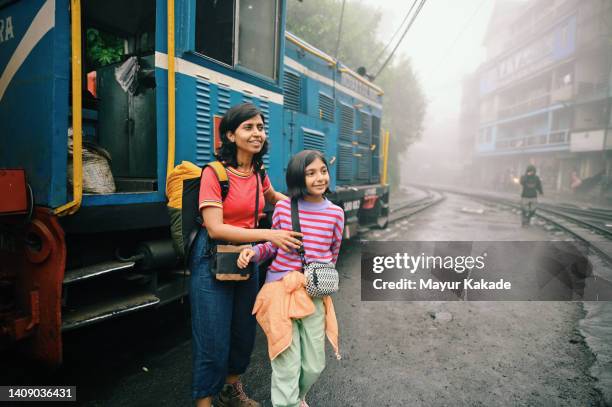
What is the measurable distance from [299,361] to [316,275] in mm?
474

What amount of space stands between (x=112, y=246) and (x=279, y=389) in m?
1.61

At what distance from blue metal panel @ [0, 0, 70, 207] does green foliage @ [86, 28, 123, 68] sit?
3.44 ft

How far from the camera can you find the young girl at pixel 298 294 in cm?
183

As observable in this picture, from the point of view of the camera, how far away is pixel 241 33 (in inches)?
126

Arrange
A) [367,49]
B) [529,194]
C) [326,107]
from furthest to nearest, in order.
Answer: [367,49] → [529,194] → [326,107]

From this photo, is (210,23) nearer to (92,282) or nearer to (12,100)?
(12,100)

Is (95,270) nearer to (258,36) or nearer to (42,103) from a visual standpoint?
(42,103)

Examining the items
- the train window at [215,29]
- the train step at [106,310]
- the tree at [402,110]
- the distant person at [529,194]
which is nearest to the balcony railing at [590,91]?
the tree at [402,110]

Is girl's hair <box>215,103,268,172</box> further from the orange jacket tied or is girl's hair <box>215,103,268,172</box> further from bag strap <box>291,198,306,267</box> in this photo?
the orange jacket tied

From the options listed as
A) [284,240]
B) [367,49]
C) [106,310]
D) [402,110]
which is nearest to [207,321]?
[284,240]

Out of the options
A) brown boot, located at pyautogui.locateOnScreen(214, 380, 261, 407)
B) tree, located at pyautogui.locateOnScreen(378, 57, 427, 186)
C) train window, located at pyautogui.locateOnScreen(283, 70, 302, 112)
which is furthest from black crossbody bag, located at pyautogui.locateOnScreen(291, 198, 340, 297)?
tree, located at pyautogui.locateOnScreen(378, 57, 427, 186)

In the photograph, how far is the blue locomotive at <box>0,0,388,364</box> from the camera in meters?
2.14

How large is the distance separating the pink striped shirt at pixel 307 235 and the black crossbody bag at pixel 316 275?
29 millimetres

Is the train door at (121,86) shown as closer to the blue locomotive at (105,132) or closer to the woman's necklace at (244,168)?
the blue locomotive at (105,132)
